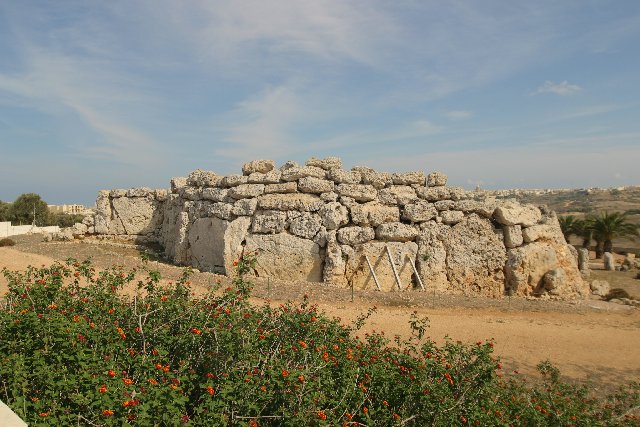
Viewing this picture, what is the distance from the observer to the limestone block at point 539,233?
15.6 meters

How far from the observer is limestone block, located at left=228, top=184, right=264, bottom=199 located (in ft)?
53.9

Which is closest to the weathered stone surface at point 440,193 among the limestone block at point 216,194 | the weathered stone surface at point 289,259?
the weathered stone surface at point 289,259

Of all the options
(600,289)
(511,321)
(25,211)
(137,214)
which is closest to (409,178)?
(511,321)

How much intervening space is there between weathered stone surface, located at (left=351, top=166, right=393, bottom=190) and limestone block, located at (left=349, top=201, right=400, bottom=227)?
890mm

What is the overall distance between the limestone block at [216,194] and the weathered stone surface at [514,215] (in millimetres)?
9166

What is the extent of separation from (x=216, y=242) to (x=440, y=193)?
305 inches

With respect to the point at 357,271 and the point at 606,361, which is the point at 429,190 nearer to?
the point at 357,271

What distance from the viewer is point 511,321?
11.9m

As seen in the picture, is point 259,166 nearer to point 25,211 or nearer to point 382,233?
point 382,233

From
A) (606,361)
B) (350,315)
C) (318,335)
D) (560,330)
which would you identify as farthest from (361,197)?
(318,335)

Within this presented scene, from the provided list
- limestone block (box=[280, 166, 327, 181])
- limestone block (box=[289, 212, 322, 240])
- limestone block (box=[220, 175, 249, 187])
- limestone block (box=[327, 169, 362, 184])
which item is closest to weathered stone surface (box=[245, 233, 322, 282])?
limestone block (box=[289, 212, 322, 240])

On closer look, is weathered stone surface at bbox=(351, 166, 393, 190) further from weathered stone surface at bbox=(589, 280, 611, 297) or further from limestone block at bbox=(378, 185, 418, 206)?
weathered stone surface at bbox=(589, 280, 611, 297)

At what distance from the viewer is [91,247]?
61.0 feet

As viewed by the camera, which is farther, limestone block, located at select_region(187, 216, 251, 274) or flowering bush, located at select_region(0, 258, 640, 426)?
limestone block, located at select_region(187, 216, 251, 274)
